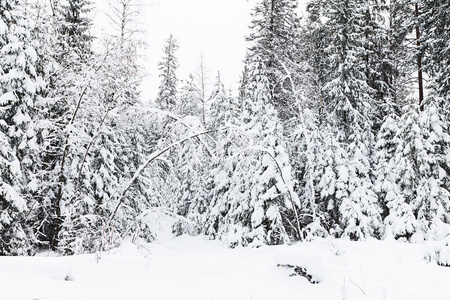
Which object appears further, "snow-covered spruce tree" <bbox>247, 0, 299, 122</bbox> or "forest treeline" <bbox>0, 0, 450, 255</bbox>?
"snow-covered spruce tree" <bbox>247, 0, 299, 122</bbox>

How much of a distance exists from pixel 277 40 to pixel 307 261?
15988 mm

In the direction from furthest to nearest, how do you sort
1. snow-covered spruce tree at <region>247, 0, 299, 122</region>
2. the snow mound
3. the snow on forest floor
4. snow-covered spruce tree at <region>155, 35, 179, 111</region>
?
snow-covered spruce tree at <region>155, 35, 179, 111</region>
snow-covered spruce tree at <region>247, 0, 299, 122</region>
the snow mound
the snow on forest floor

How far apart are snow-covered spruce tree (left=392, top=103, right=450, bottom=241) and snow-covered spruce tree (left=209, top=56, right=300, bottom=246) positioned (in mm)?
4789

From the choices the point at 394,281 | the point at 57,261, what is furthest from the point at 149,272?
the point at 394,281

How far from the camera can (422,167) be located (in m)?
13.2

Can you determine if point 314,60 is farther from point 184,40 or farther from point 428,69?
point 184,40

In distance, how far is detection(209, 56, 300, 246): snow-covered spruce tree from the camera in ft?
45.5

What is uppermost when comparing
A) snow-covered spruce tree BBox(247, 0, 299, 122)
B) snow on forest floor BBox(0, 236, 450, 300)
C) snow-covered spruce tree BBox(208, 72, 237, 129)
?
snow-covered spruce tree BBox(247, 0, 299, 122)

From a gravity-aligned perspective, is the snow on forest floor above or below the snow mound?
below

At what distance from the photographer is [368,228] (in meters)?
13.9

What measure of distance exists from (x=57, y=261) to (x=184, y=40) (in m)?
33.0

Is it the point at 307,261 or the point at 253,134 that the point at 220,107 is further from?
the point at 307,261

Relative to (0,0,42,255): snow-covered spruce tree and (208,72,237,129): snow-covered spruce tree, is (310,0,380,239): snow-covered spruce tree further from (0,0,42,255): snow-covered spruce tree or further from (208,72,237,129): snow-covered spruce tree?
(0,0,42,255): snow-covered spruce tree

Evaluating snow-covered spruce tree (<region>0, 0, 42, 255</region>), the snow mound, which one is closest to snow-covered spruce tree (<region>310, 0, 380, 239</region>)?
the snow mound
